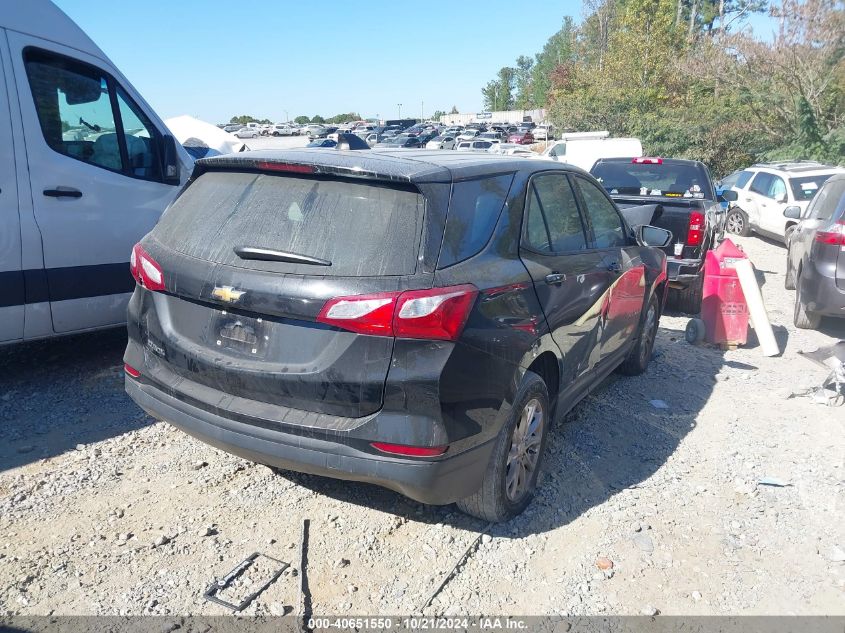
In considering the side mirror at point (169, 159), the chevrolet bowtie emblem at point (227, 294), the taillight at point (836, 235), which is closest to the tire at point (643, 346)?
the taillight at point (836, 235)

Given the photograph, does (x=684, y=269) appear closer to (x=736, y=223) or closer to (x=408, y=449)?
(x=408, y=449)

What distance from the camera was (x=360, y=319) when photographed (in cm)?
277

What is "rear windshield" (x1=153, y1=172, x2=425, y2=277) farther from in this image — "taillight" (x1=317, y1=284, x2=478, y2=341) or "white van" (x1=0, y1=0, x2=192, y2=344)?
"white van" (x1=0, y1=0, x2=192, y2=344)

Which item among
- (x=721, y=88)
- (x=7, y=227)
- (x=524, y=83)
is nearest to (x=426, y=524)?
(x=7, y=227)

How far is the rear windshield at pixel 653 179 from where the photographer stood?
8.92 metres

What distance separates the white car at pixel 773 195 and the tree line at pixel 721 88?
8333mm

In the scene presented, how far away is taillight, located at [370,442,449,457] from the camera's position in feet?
9.27

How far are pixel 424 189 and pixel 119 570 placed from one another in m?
2.12

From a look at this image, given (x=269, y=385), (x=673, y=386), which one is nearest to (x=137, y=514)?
(x=269, y=385)

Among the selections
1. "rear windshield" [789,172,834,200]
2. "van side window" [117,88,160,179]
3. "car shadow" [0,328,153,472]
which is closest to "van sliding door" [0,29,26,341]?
"car shadow" [0,328,153,472]

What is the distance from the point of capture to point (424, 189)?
2984mm

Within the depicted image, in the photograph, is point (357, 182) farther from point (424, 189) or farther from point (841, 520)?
point (841, 520)

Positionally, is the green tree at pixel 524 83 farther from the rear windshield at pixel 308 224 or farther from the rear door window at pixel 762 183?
the rear windshield at pixel 308 224

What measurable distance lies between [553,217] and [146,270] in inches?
86.0
